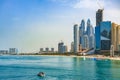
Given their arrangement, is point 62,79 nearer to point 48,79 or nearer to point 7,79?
point 48,79

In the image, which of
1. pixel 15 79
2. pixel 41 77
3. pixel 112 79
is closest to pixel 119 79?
pixel 112 79

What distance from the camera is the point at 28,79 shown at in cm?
6862

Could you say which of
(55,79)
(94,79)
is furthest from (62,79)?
(94,79)

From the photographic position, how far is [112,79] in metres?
70.1

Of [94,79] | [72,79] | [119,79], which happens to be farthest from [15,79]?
[119,79]

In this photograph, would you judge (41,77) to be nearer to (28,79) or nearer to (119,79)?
(28,79)

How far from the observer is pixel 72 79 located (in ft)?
226

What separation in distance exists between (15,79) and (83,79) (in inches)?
594

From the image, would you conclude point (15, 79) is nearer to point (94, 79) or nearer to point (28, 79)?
point (28, 79)

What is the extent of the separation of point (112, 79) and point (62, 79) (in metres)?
11.2

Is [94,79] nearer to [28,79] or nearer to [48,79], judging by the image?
[48,79]

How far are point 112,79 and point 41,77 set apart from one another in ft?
53.2

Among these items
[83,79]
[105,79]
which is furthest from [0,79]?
[105,79]

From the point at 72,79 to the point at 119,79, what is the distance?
34.7 ft
